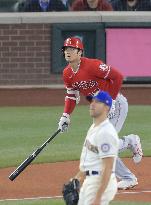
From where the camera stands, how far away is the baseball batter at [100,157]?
7.32 m

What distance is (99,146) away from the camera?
7.43 meters

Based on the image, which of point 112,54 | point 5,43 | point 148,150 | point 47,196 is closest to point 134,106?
point 112,54

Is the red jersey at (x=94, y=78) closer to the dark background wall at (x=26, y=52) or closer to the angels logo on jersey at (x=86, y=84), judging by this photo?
the angels logo on jersey at (x=86, y=84)

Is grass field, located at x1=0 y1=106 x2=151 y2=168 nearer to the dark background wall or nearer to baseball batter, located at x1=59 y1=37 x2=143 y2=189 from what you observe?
the dark background wall

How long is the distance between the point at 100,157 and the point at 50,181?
4424 millimetres

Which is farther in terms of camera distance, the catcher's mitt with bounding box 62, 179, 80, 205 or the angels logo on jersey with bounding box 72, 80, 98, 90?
the angels logo on jersey with bounding box 72, 80, 98, 90

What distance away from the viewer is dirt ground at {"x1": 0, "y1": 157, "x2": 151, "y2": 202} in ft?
35.3

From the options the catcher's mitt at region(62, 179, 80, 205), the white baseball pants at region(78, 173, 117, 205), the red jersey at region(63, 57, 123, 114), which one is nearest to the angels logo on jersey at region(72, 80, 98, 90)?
the red jersey at region(63, 57, 123, 114)

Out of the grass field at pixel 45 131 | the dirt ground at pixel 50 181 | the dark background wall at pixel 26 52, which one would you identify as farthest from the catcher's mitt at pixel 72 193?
the dark background wall at pixel 26 52

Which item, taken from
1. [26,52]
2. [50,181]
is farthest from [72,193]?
[26,52]

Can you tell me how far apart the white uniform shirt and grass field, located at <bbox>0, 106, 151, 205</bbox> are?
532 cm

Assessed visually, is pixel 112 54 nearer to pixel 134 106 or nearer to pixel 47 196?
pixel 134 106

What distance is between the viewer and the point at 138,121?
56.7 feet

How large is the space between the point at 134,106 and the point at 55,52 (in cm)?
208
